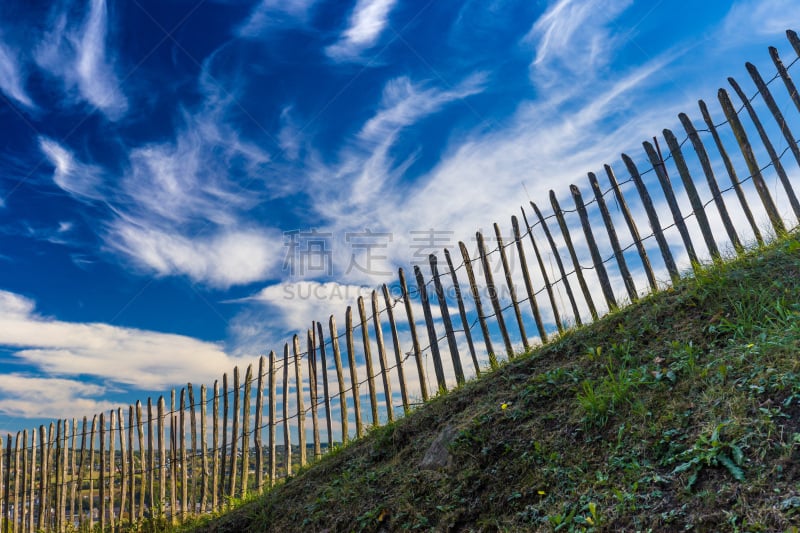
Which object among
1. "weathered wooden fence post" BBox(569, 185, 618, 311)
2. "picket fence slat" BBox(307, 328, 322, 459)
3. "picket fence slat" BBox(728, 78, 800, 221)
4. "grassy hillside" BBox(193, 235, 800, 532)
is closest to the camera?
"grassy hillside" BBox(193, 235, 800, 532)

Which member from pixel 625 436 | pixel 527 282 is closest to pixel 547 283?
pixel 527 282

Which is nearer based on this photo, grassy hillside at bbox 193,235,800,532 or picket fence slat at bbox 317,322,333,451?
grassy hillside at bbox 193,235,800,532

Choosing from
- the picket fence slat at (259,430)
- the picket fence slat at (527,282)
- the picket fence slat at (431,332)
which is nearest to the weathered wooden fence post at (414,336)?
the picket fence slat at (431,332)

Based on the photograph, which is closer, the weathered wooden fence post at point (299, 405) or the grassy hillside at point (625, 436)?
the grassy hillside at point (625, 436)

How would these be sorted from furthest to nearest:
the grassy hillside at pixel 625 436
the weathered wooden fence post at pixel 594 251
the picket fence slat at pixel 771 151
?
the weathered wooden fence post at pixel 594 251
the picket fence slat at pixel 771 151
the grassy hillside at pixel 625 436

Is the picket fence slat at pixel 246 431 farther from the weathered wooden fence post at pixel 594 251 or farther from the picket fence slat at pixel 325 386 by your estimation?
the weathered wooden fence post at pixel 594 251

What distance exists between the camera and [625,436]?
11.3ft

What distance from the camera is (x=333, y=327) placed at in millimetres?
8719

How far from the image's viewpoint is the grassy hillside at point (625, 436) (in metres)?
2.74

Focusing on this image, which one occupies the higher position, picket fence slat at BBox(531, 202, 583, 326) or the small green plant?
picket fence slat at BBox(531, 202, 583, 326)

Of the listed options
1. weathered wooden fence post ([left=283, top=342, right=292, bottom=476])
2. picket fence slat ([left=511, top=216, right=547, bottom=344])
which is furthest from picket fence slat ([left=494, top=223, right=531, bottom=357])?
weathered wooden fence post ([left=283, top=342, right=292, bottom=476])

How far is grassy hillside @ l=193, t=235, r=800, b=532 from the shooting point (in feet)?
9.00

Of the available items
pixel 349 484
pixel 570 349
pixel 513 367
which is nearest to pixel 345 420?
pixel 349 484

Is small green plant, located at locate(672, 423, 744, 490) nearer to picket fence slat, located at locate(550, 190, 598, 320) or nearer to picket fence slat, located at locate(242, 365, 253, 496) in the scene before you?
picket fence slat, located at locate(550, 190, 598, 320)
